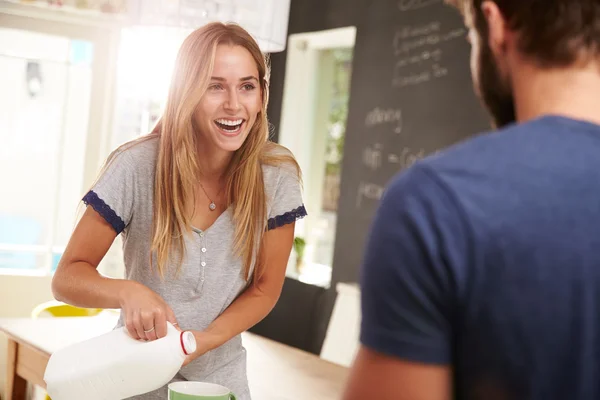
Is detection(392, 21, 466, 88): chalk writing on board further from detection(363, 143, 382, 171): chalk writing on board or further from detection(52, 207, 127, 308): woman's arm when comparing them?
detection(52, 207, 127, 308): woman's arm

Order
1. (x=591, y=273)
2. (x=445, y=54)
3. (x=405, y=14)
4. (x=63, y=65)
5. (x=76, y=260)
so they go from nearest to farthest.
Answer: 1. (x=591, y=273)
2. (x=76, y=260)
3. (x=445, y=54)
4. (x=405, y=14)
5. (x=63, y=65)

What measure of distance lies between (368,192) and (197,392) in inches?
107

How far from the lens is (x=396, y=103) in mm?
3705

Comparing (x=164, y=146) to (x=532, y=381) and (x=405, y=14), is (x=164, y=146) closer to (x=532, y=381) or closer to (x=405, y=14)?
(x=532, y=381)

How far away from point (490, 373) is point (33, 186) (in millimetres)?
4486

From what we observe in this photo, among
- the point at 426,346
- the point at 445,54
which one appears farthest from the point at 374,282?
the point at 445,54

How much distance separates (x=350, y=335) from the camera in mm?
3576

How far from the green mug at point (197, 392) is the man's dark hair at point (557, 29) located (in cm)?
71

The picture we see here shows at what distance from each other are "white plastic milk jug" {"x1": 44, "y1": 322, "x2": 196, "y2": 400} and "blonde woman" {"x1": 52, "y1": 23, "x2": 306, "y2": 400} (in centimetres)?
8

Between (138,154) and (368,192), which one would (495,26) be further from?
(368,192)

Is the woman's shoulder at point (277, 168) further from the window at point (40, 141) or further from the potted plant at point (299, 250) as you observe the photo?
the window at point (40, 141)

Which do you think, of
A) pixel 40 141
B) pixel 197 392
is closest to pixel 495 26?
pixel 197 392

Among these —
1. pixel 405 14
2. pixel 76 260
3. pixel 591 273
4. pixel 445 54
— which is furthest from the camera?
pixel 405 14

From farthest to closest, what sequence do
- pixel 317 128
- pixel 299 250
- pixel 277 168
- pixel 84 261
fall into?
pixel 317 128
pixel 299 250
pixel 277 168
pixel 84 261
